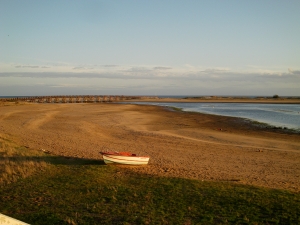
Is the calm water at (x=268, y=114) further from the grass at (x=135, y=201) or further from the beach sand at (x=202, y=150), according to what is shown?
the grass at (x=135, y=201)

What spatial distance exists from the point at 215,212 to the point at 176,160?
745 centimetres

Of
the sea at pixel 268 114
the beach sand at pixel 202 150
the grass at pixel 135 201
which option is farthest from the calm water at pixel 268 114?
the grass at pixel 135 201

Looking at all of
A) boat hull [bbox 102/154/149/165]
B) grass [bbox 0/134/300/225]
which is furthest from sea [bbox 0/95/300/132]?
grass [bbox 0/134/300/225]

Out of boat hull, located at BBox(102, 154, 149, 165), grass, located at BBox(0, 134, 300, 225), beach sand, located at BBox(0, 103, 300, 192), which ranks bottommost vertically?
beach sand, located at BBox(0, 103, 300, 192)

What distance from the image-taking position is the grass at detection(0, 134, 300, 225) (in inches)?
304

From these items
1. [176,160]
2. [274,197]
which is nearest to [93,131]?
[176,160]

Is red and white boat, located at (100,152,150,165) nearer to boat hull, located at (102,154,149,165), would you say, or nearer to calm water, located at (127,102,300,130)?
boat hull, located at (102,154,149,165)

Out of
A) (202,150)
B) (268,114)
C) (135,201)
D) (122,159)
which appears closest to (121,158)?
(122,159)

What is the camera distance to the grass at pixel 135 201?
7.71m

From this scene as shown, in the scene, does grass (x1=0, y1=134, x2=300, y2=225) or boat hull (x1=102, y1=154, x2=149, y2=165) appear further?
boat hull (x1=102, y1=154, x2=149, y2=165)

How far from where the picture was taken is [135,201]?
8.89 m

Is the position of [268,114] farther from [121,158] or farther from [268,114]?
[121,158]

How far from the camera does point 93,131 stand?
26.4 m

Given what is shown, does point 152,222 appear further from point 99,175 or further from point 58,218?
point 99,175
